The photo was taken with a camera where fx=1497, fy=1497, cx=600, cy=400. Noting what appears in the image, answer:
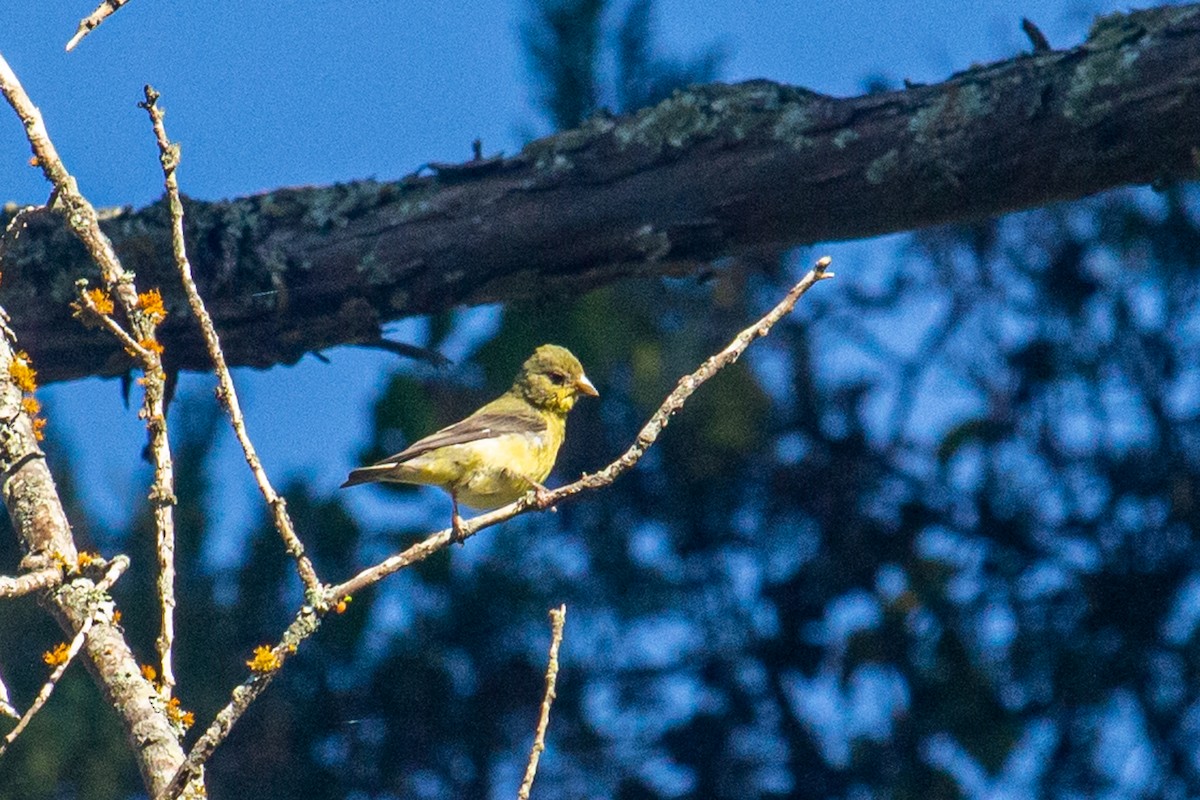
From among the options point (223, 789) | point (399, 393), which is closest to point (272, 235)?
point (399, 393)

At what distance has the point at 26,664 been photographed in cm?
529

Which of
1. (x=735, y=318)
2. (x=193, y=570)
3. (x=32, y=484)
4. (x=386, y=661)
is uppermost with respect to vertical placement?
(x=735, y=318)

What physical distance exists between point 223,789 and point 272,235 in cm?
209

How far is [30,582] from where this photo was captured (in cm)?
192

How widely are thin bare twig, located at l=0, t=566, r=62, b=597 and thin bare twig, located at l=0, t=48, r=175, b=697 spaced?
0.14 meters

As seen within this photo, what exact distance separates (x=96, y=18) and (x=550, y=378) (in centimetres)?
291

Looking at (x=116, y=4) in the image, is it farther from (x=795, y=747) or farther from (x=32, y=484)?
(x=795, y=747)

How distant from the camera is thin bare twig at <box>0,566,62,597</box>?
1.83 meters

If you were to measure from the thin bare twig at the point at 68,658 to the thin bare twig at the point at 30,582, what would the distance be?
61 millimetres

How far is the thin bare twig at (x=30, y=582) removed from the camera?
183 cm

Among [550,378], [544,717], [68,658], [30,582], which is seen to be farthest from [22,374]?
[550,378]

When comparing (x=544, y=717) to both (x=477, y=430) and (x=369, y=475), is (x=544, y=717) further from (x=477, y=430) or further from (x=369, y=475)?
(x=477, y=430)

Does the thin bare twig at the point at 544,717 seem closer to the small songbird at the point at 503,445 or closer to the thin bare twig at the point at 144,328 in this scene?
the thin bare twig at the point at 144,328

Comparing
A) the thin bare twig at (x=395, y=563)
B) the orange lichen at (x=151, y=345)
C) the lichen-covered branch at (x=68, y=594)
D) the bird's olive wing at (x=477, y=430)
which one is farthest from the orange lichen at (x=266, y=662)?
the bird's olive wing at (x=477, y=430)
